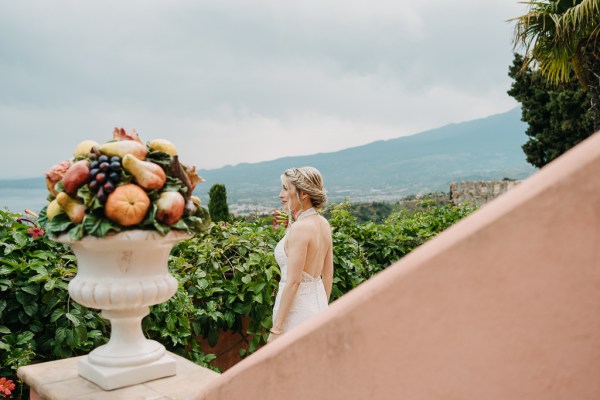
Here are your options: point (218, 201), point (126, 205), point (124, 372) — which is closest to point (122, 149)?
point (126, 205)

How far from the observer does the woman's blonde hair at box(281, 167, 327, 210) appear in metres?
3.28

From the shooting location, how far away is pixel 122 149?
199 cm

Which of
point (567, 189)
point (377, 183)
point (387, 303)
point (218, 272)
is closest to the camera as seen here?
point (567, 189)

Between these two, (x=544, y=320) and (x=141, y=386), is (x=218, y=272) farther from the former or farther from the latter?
(x=544, y=320)

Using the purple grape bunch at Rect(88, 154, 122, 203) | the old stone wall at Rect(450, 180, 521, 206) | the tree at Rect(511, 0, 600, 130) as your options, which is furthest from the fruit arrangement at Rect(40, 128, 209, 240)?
the old stone wall at Rect(450, 180, 521, 206)

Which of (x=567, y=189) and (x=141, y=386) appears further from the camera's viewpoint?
(x=141, y=386)

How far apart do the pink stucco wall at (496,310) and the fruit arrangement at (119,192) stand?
2.66 ft

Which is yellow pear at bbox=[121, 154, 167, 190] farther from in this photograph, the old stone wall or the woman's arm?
the old stone wall

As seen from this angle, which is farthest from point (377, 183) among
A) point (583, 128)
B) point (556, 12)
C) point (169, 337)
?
point (169, 337)

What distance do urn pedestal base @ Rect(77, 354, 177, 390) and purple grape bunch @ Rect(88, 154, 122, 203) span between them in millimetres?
673

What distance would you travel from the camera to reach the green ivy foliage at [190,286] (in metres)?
2.82

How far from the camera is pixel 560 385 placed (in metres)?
1.25

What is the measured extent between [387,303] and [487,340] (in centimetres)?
24

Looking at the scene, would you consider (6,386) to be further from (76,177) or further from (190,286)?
(76,177)
